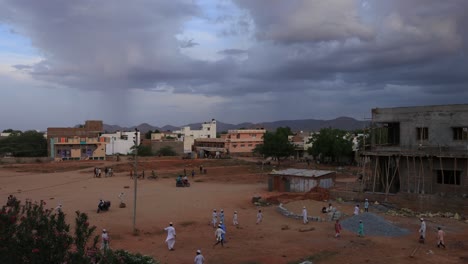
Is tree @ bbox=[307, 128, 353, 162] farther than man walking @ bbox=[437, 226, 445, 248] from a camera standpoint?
Yes

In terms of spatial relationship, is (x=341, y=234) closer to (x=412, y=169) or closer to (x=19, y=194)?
(x=412, y=169)

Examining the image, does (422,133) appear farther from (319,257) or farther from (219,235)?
(219,235)

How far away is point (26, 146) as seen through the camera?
8081 centimetres

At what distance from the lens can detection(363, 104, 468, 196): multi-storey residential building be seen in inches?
1212

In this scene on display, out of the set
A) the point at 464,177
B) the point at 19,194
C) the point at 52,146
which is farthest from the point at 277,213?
the point at 52,146

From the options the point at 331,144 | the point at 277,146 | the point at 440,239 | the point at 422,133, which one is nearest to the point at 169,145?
the point at 277,146

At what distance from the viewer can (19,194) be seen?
38969 millimetres

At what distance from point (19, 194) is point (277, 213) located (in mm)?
24398

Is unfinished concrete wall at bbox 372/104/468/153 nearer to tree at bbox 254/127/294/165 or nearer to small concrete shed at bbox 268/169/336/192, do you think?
small concrete shed at bbox 268/169/336/192

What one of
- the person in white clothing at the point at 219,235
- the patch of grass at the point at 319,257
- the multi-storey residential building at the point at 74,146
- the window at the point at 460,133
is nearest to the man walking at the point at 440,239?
the patch of grass at the point at 319,257

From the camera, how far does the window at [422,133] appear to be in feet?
107

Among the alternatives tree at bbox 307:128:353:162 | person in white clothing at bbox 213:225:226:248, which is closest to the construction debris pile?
person in white clothing at bbox 213:225:226:248

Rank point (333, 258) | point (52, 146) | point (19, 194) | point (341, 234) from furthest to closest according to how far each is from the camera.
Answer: point (52, 146), point (19, 194), point (341, 234), point (333, 258)

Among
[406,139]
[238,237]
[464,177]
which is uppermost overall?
[406,139]
